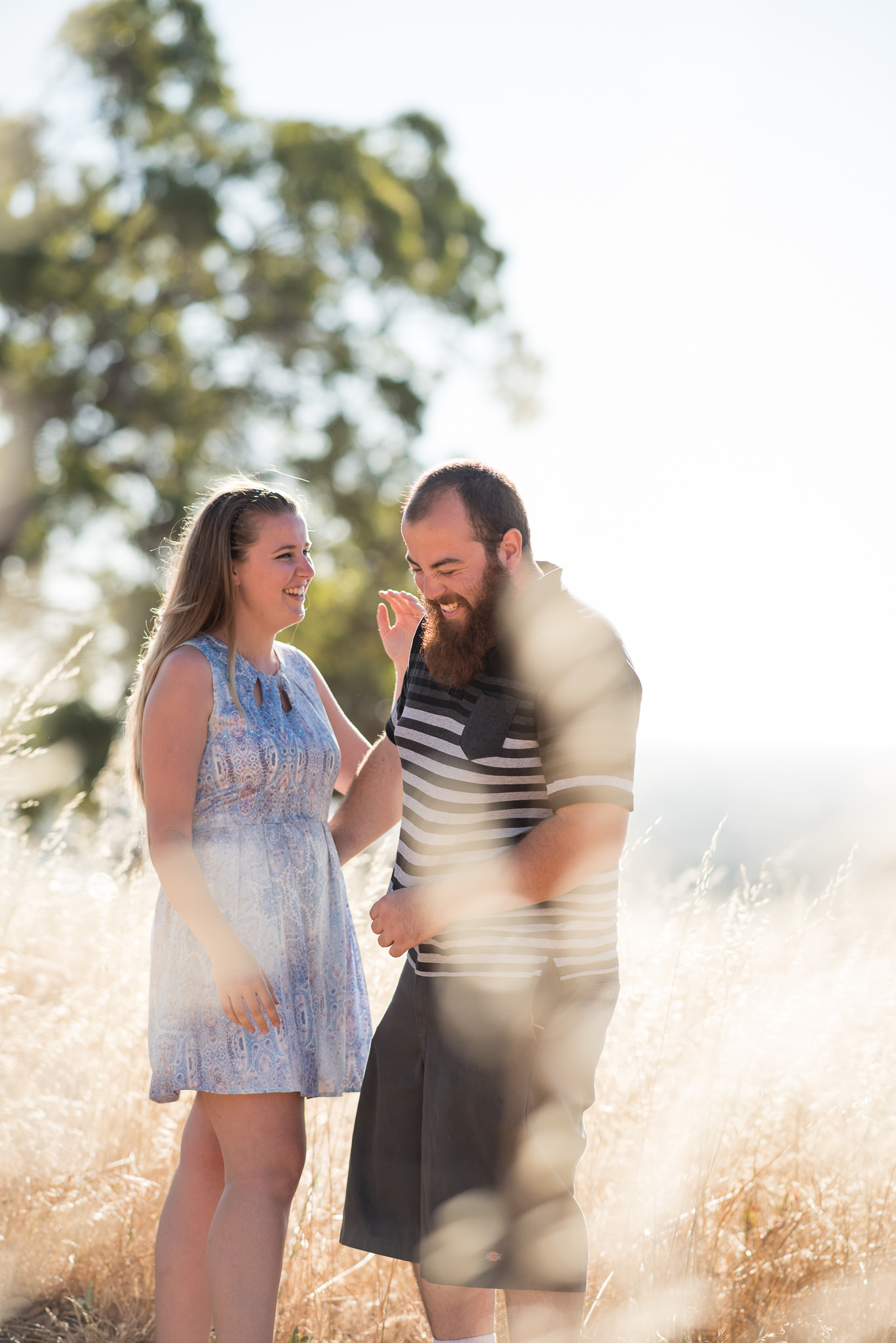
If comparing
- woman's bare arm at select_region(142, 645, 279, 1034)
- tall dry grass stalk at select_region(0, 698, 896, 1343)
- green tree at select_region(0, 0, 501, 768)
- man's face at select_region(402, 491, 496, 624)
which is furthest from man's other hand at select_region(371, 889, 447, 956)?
green tree at select_region(0, 0, 501, 768)

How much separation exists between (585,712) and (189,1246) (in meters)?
1.32

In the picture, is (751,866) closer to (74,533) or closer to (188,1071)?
(188,1071)

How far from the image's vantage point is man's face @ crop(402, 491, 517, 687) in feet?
6.04

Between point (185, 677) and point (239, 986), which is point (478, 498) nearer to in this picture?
point (185, 677)

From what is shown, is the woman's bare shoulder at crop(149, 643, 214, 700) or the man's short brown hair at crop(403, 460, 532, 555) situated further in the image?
the woman's bare shoulder at crop(149, 643, 214, 700)

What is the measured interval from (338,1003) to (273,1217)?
399 millimetres

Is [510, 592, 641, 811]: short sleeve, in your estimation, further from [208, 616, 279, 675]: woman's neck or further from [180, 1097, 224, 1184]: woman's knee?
[180, 1097, 224, 1184]: woman's knee

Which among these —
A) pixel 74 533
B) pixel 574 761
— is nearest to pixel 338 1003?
pixel 574 761

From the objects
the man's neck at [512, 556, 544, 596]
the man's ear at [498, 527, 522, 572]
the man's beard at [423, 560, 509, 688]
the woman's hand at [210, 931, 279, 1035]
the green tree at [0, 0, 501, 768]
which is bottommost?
the woman's hand at [210, 931, 279, 1035]

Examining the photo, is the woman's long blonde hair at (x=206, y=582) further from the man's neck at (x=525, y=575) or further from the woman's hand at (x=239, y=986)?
the man's neck at (x=525, y=575)

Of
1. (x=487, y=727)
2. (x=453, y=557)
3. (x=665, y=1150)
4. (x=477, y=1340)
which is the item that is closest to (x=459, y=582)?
A: (x=453, y=557)

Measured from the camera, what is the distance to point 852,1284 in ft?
7.94

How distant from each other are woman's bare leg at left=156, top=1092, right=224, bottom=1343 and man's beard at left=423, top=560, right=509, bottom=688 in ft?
3.20

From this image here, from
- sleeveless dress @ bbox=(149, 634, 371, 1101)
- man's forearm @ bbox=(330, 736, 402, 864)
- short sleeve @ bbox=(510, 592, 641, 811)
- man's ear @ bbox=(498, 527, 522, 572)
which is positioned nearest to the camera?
short sleeve @ bbox=(510, 592, 641, 811)
